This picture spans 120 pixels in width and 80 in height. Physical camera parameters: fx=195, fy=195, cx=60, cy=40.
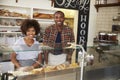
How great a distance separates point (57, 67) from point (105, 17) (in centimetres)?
317

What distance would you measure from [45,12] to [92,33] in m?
1.42

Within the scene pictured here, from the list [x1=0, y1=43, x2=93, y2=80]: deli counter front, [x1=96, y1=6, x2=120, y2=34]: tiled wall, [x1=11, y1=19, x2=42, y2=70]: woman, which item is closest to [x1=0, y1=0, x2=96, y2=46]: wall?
[x1=96, y1=6, x2=120, y2=34]: tiled wall

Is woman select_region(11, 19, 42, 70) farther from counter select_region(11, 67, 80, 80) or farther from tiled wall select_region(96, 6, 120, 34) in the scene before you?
tiled wall select_region(96, 6, 120, 34)

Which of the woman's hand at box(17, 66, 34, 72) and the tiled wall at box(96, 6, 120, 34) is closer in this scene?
the woman's hand at box(17, 66, 34, 72)

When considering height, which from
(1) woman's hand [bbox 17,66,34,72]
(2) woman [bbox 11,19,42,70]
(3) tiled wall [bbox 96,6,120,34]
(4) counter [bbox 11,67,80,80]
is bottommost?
(4) counter [bbox 11,67,80,80]

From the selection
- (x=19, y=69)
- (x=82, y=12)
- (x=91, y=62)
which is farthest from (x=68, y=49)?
(x=82, y=12)

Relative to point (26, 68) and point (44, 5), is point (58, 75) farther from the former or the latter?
point (44, 5)

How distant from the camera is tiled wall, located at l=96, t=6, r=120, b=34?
15.0ft

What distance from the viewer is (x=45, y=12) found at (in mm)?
4500

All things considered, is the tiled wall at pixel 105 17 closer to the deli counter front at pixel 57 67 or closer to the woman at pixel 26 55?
the deli counter front at pixel 57 67

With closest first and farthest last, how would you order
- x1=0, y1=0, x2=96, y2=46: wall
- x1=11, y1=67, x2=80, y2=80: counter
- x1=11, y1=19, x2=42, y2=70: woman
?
x1=11, y1=67, x2=80, y2=80: counter < x1=11, y1=19, x2=42, y2=70: woman < x1=0, y1=0, x2=96, y2=46: wall

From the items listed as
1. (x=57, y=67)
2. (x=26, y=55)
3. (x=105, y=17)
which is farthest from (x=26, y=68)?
(x=105, y=17)

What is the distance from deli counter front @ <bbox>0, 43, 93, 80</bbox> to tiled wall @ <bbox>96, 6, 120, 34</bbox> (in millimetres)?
2794

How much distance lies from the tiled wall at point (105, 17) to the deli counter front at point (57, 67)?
2.79 m
